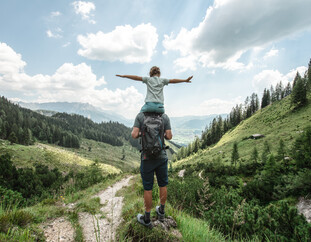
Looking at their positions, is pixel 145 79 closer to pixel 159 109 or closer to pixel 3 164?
pixel 159 109

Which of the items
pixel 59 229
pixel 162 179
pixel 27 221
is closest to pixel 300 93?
pixel 162 179

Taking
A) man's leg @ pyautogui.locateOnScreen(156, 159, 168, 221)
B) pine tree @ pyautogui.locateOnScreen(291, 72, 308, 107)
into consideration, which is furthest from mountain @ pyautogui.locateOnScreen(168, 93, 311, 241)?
pine tree @ pyautogui.locateOnScreen(291, 72, 308, 107)

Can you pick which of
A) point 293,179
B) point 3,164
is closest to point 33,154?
point 3,164

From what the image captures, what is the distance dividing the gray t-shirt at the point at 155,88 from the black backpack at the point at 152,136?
0.46m

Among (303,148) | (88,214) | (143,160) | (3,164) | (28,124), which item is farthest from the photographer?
(28,124)

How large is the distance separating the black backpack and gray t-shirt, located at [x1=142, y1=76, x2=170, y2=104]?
A: 46cm

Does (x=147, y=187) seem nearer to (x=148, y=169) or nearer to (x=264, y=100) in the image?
(x=148, y=169)

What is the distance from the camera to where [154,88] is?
3.48 meters

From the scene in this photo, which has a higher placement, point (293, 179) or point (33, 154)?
point (293, 179)

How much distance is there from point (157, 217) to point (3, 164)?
51.3 feet

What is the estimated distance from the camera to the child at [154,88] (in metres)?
3.29

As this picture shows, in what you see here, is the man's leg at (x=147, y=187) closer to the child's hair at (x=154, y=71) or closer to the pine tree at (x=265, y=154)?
the child's hair at (x=154, y=71)

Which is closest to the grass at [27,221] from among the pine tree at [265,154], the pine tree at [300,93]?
the pine tree at [265,154]

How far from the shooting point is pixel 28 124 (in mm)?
124188
